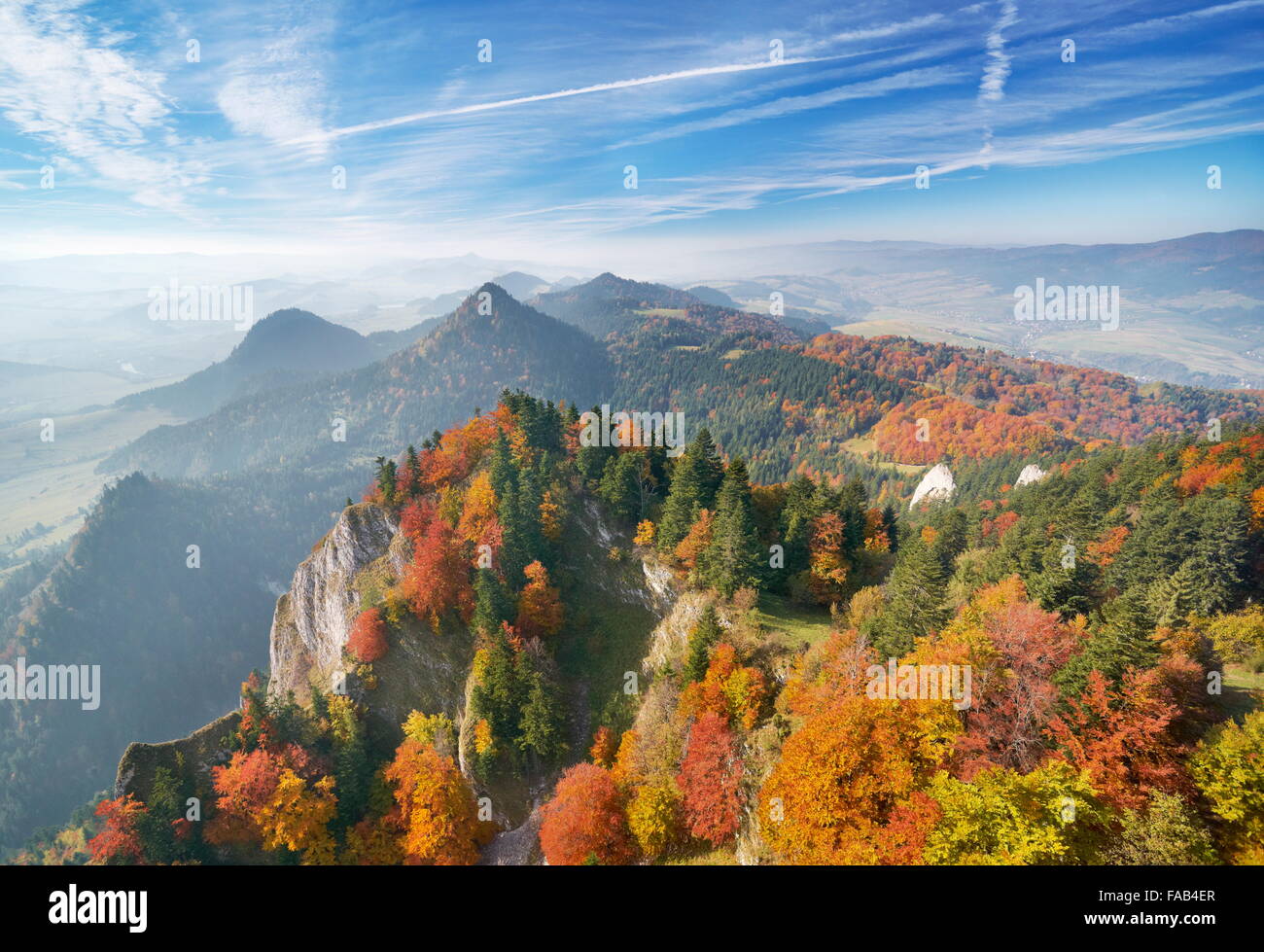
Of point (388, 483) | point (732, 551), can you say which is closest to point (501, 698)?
point (732, 551)

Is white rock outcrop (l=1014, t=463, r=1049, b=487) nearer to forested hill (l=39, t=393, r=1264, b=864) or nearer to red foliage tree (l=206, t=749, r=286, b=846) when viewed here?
forested hill (l=39, t=393, r=1264, b=864)

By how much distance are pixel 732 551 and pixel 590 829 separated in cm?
2433

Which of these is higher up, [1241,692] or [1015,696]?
[1015,696]

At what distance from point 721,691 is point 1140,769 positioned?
74.1 ft

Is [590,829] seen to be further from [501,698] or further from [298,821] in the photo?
[298,821]

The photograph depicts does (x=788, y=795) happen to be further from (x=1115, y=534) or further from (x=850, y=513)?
(x=1115, y=534)

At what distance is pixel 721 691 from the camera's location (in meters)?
38.6

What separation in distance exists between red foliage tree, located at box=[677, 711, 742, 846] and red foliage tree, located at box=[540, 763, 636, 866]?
17.1ft

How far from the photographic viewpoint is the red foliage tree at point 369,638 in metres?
58.8

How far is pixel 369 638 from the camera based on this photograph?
5909 centimetres

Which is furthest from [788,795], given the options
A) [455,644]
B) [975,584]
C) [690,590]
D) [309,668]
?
[309,668]

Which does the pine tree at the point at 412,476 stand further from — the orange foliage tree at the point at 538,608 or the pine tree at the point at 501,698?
the pine tree at the point at 501,698

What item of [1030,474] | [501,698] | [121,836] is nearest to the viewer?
[121,836]

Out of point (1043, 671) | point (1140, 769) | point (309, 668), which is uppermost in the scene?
point (1043, 671)
